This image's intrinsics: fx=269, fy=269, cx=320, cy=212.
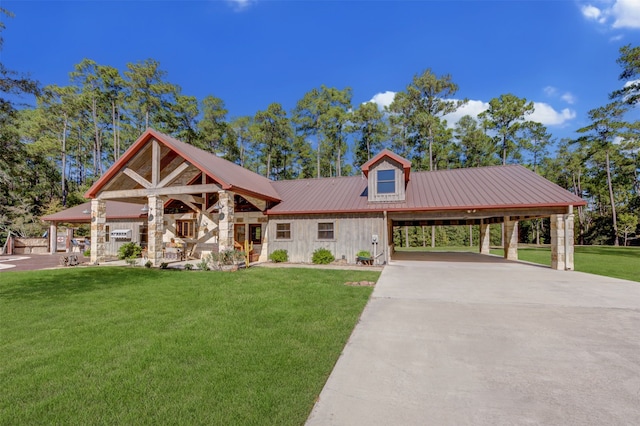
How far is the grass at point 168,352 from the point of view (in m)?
2.69

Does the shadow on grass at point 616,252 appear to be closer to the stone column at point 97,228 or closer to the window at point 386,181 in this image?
the window at point 386,181

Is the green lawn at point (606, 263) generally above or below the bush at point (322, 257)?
below

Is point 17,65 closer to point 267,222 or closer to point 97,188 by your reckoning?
point 97,188

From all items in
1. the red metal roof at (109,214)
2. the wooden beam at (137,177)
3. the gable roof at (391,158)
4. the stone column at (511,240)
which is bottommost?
the stone column at (511,240)

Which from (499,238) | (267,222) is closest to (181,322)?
(267,222)

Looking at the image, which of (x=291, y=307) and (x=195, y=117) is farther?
(x=195, y=117)

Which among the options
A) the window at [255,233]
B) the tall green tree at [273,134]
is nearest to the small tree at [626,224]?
the window at [255,233]

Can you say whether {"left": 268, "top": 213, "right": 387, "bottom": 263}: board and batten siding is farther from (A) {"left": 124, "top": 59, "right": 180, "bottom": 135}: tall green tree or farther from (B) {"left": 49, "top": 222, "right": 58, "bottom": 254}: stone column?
(A) {"left": 124, "top": 59, "right": 180, "bottom": 135}: tall green tree

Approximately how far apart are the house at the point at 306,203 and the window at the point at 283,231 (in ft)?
0.19

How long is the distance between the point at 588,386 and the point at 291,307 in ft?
15.9

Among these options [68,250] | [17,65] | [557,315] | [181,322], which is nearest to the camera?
[181,322]

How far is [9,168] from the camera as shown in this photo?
30.3 feet

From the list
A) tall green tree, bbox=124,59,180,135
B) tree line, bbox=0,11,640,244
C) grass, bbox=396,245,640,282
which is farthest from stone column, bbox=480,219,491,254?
tall green tree, bbox=124,59,180,135

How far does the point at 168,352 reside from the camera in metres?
3.95
